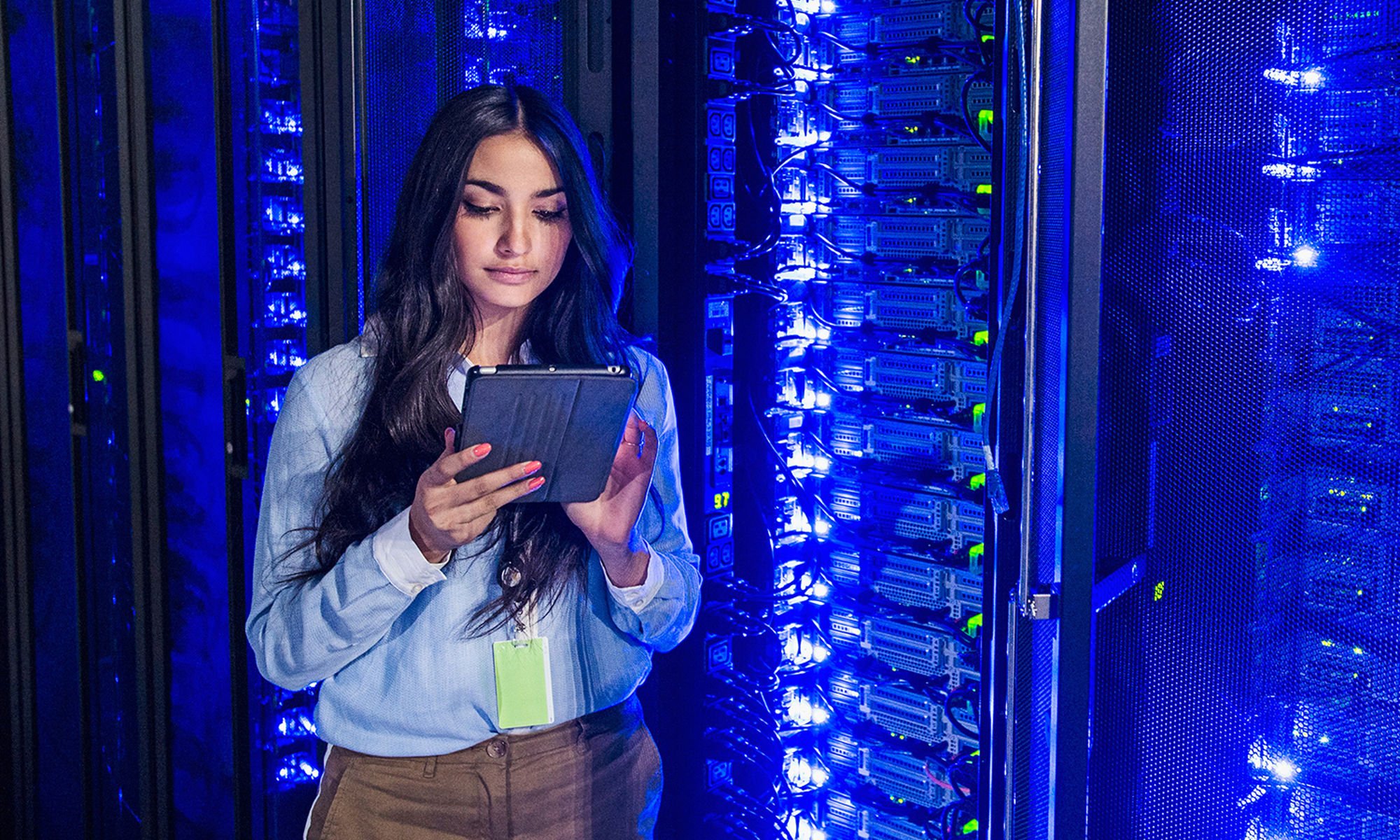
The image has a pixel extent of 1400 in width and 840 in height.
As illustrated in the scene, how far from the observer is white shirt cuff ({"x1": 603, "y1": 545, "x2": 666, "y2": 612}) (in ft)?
5.23

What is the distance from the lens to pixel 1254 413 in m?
1.54

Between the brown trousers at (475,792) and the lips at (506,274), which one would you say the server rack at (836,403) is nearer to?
the lips at (506,274)

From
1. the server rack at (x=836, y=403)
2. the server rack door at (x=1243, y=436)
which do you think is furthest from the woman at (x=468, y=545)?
the server rack at (x=836, y=403)

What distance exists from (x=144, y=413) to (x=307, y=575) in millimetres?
1308

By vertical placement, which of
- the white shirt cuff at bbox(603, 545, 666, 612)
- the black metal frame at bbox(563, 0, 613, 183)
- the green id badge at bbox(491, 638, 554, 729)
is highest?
the black metal frame at bbox(563, 0, 613, 183)

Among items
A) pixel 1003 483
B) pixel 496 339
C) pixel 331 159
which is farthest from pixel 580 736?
pixel 331 159

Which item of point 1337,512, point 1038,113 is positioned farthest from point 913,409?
point 1038,113

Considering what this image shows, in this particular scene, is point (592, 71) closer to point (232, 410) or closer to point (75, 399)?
point (232, 410)

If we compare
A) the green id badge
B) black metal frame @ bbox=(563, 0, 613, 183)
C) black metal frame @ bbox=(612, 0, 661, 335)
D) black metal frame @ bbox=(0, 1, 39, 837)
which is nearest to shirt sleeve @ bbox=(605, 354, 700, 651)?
the green id badge

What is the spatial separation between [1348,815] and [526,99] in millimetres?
1475

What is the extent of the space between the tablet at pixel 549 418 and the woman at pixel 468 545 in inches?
0.8

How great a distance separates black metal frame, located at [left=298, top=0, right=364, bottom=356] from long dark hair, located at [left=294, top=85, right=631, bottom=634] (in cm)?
54

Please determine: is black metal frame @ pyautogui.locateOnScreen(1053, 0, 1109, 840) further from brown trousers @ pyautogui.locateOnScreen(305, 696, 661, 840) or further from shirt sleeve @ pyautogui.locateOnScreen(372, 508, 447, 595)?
shirt sleeve @ pyautogui.locateOnScreen(372, 508, 447, 595)

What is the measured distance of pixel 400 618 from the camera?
5.23ft
